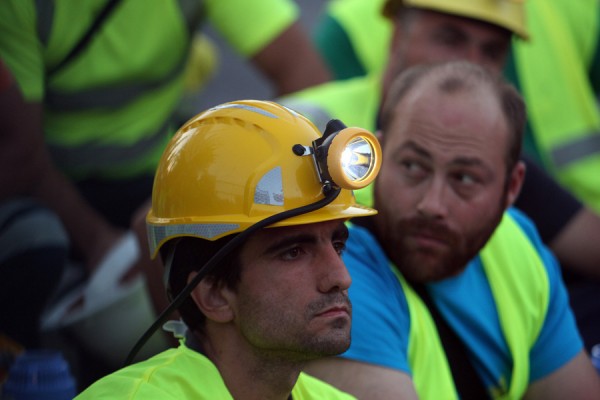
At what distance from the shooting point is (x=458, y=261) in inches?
129

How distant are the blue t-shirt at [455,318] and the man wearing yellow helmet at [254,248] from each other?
22.6 inches

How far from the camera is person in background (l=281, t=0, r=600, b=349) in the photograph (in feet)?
13.5

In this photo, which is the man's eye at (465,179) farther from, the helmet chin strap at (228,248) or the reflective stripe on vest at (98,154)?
the reflective stripe on vest at (98,154)

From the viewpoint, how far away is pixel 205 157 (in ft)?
7.77

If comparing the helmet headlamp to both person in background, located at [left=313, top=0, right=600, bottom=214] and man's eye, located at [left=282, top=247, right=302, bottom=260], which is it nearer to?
man's eye, located at [left=282, top=247, right=302, bottom=260]

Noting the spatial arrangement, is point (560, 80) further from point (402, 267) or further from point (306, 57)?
point (402, 267)

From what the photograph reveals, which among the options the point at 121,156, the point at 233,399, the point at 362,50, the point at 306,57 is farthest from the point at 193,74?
the point at 233,399

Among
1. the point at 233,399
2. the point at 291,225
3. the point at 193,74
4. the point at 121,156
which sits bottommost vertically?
the point at 193,74

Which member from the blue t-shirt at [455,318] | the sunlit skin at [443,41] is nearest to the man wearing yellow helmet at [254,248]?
the blue t-shirt at [455,318]

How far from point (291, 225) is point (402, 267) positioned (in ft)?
3.09

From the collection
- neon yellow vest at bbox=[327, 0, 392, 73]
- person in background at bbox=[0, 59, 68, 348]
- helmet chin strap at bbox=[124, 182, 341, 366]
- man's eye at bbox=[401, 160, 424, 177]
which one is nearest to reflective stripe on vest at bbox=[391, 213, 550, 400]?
man's eye at bbox=[401, 160, 424, 177]

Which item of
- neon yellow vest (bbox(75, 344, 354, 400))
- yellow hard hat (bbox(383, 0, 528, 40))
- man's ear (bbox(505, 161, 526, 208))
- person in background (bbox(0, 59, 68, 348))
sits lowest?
person in background (bbox(0, 59, 68, 348))

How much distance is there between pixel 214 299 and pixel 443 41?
223cm

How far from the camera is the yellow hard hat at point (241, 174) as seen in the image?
2.34 metres
